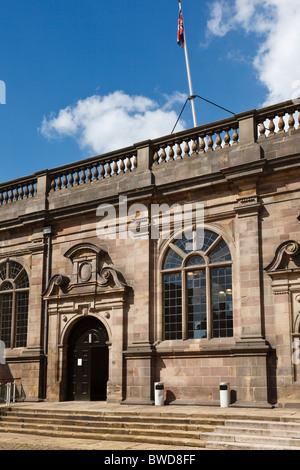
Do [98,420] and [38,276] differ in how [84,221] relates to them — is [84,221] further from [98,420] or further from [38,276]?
[98,420]

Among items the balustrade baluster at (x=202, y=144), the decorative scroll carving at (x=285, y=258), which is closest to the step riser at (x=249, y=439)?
the decorative scroll carving at (x=285, y=258)

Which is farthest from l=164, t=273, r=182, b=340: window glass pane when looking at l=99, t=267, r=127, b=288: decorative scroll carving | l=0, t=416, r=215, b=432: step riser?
l=0, t=416, r=215, b=432: step riser

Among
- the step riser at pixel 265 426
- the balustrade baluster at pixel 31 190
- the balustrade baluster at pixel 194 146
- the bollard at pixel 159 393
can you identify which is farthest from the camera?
the balustrade baluster at pixel 31 190

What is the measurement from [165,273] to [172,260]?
18.5 inches

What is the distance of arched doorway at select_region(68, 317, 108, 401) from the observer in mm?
18578

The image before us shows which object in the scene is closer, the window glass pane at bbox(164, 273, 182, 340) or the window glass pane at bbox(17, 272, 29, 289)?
the window glass pane at bbox(164, 273, 182, 340)

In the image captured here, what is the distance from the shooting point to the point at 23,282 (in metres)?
21.3

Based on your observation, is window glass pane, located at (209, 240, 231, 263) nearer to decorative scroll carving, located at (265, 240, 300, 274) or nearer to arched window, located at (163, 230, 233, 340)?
arched window, located at (163, 230, 233, 340)

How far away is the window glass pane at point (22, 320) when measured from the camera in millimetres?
20703

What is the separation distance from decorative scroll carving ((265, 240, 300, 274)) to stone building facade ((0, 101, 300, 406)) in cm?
3

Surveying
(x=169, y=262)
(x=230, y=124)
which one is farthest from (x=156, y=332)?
(x=230, y=124)

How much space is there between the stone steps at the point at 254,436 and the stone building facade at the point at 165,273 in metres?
2.30

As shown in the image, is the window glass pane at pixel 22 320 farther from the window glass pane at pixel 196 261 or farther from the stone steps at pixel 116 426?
the window glass pane at pixel 196 261

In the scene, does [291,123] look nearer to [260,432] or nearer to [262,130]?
[262,130]
